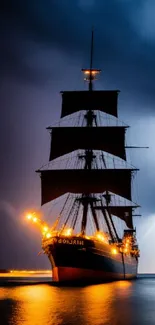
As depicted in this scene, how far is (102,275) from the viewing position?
58688mm

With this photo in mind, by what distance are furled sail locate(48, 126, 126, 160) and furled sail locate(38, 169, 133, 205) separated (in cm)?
377

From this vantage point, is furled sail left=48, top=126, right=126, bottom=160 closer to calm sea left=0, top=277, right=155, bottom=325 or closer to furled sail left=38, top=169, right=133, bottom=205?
furled sail left=38, top=169, right=133, bottom=205

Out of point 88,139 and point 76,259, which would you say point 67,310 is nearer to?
point 76,259

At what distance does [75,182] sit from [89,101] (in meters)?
14.5

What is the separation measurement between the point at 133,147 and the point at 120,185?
41.2 ft

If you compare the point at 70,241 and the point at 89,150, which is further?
the point at 89,150

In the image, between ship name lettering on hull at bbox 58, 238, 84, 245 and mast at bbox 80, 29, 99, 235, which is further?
mast at bbox 80, 29, 99, 235

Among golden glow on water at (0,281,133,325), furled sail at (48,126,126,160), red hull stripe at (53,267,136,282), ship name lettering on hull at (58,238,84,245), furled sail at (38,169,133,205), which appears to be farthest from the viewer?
furled sail at (48,126,126,160)

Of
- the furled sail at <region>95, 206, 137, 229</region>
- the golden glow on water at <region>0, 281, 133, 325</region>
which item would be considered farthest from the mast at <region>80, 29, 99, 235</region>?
the golden glow on water at <region>0, 281, 133, 325</region>

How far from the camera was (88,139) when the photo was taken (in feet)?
244

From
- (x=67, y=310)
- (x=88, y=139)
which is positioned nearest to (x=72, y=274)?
(x=67, y=310)

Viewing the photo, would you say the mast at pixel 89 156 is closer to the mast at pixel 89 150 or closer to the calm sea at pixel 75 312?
the mast at pixel 89 150

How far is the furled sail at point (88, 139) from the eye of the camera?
73188mm

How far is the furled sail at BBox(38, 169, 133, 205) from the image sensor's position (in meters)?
69.4
